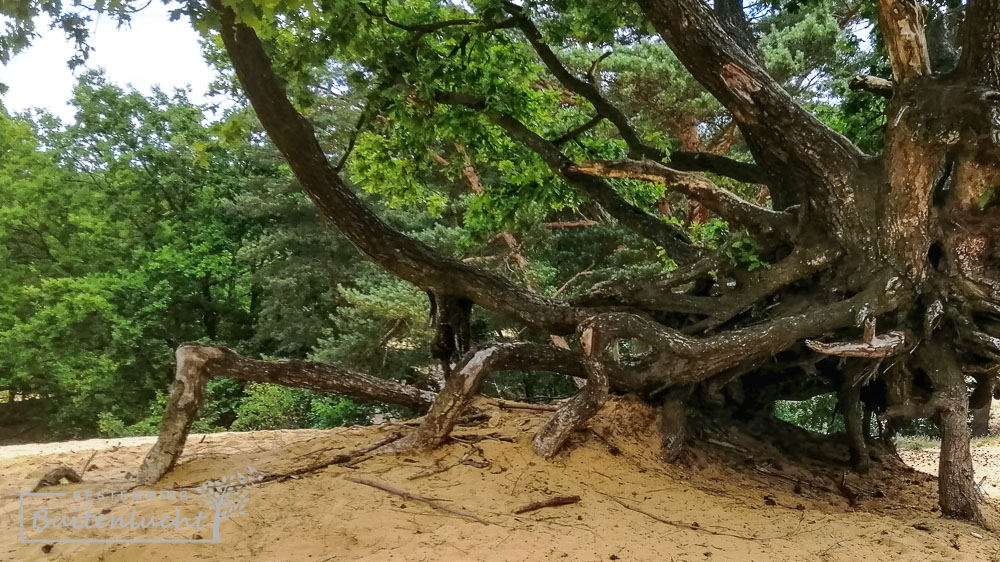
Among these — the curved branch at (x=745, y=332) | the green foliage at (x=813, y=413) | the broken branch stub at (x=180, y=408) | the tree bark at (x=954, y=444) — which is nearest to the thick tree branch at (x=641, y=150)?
the curved branch at (x=745, y=332)

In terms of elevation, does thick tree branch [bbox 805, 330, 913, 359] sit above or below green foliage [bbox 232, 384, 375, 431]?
above

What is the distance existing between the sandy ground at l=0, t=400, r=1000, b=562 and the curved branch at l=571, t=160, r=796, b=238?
5.65ft

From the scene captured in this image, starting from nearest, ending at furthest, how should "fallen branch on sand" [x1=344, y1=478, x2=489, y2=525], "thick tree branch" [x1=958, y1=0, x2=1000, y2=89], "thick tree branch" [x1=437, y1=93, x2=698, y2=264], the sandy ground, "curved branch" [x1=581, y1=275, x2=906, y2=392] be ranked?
the sandy ground → "fallen branch on sand" [x1=344, y1=478, x2=489, y2=525] → "thick tree branch" [x1=958, y1=0, x2=1000, y2=89] → "curved branch" [x1=581, y1=275, x2=906, y2=392] → "thick tree branch" [x1=437, y1=93, x2=698, y2=264]

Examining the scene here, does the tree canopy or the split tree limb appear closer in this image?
the tree canopy

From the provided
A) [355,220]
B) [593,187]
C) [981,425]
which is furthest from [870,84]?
[981,425]

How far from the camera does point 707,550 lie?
3014 mm

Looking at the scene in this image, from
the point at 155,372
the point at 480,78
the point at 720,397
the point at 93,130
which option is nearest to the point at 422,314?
the point at 480,78

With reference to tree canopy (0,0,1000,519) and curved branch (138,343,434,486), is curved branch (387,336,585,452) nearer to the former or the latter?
tree canopy (0,0,1000,519)

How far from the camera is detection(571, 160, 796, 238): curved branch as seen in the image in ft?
15.3

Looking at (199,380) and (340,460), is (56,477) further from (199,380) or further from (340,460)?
(340,460)

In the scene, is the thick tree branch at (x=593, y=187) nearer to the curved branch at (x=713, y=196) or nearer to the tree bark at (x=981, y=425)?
the curved branch at (x=713, y=196)

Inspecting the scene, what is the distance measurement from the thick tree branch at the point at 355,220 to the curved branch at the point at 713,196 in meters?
1.29

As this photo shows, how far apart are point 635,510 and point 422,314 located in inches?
318

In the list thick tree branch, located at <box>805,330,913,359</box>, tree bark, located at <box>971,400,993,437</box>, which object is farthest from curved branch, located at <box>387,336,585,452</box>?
tree bark, located at <box>971,400,993,437</box>
